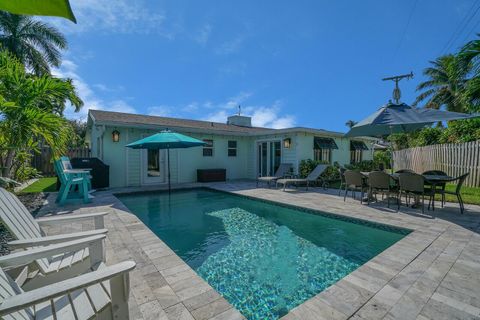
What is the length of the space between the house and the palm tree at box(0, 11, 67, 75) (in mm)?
7122

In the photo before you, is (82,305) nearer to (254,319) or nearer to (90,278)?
(90,278)

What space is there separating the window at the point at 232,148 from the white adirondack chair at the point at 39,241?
11979 millimetres

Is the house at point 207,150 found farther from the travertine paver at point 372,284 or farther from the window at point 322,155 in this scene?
the travertine paver at point 372,284

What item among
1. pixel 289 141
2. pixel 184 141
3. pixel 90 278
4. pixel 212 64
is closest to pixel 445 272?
Answer: pixel 90 278

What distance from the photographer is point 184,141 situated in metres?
7.49

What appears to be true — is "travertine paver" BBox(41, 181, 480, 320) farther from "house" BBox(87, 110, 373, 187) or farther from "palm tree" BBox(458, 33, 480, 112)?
Answer: "house" BBox(87, 110, 373, 187)

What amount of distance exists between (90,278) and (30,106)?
185 inches

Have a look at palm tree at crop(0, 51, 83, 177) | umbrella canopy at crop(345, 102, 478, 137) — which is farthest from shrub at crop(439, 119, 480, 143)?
palm tree at crop(0, 51, 83, 177)

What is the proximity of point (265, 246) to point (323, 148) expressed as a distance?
32.0 ft

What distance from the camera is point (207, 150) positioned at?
13.8 m

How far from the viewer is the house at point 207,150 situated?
1105cm

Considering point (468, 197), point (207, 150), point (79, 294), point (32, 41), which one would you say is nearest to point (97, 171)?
point (207, 150)

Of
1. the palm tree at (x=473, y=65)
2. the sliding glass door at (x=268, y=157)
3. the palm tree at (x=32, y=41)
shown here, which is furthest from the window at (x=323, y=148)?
the palm tree at (x=32, y=41)

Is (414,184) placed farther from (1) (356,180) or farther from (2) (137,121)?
(2) (137,121)
